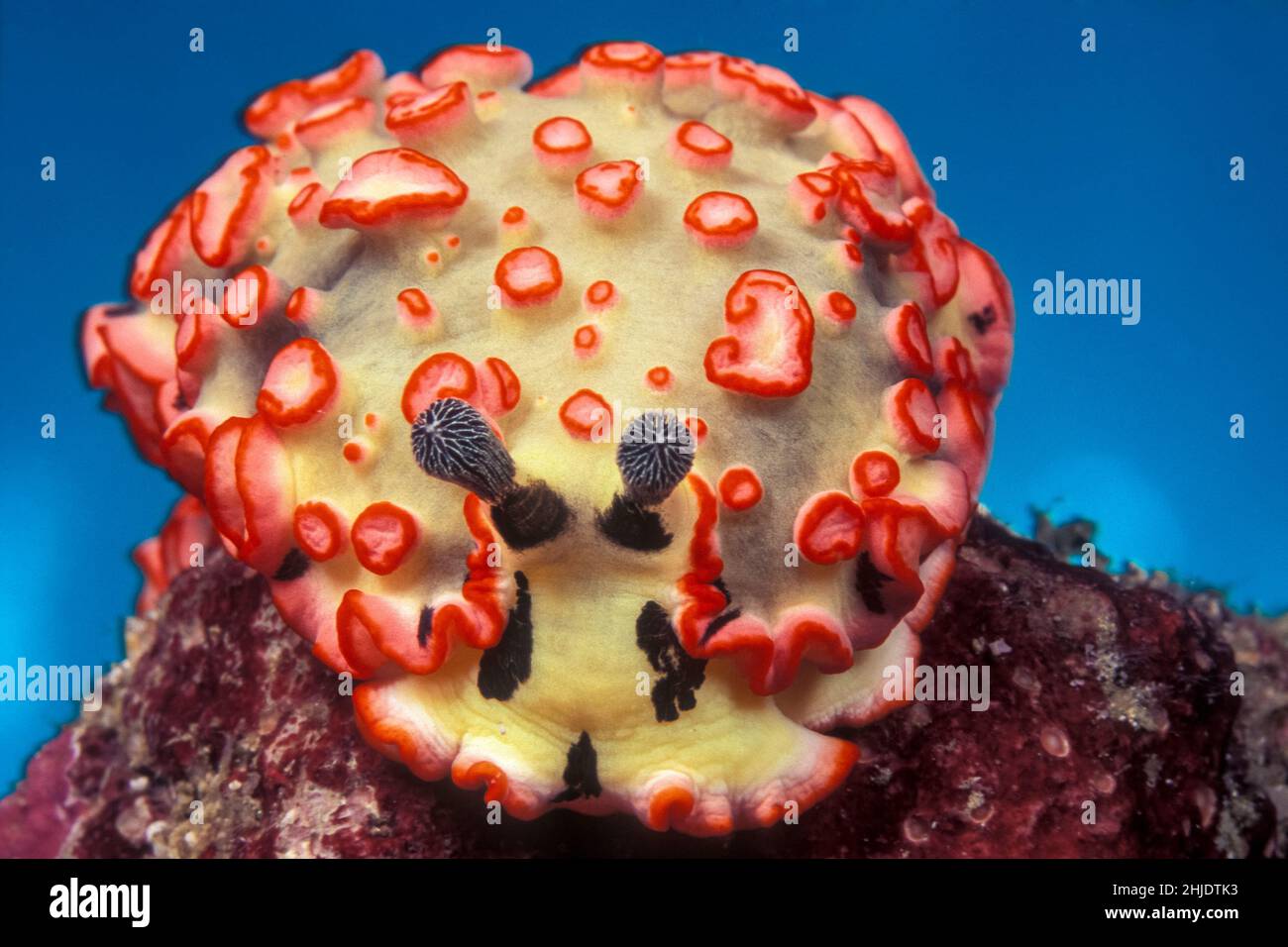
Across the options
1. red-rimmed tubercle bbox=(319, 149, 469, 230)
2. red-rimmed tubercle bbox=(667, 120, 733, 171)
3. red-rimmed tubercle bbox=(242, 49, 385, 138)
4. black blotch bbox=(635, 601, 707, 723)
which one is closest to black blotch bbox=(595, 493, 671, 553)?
black blotch bbox=(635, 601, 707, 723)

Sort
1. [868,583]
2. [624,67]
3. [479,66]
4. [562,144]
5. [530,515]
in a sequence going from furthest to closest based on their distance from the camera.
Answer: [479,66] < [624,67] < [562,144] < [868,583] < [530,515]

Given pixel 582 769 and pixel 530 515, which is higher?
pixel 530 515

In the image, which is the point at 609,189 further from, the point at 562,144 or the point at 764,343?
the point at 764,343

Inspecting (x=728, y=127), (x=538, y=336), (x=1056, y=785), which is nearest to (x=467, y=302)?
(x=538, y=336)

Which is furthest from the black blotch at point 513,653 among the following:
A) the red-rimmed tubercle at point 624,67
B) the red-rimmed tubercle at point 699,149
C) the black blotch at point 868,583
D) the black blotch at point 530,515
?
the red-rimmed tubercle at point 624,67

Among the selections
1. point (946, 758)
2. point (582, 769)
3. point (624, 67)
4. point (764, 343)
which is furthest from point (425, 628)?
point (624, 67)

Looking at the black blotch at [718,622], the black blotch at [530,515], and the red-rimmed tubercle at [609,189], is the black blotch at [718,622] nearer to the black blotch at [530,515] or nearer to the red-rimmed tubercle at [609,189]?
the black blotch at [530,515]

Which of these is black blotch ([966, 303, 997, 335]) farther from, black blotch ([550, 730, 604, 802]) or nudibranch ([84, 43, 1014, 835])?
black blotch ([550, 730, 604, 802])

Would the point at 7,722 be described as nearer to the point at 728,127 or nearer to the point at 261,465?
the point at 261,465
